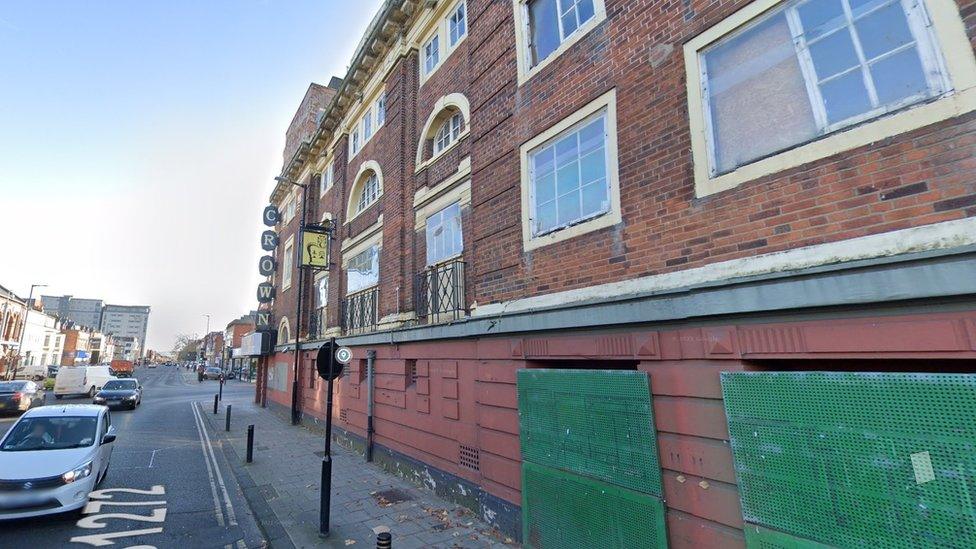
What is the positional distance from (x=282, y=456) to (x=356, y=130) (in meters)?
11.4

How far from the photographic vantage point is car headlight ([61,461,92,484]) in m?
6.69

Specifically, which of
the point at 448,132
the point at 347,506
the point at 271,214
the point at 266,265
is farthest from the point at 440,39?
the point at 266,265

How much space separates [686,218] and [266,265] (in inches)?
997

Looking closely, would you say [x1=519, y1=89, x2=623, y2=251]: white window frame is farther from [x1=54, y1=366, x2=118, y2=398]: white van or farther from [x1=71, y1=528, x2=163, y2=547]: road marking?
[x1=54, y1=366, x2=118, y2=398]: white van

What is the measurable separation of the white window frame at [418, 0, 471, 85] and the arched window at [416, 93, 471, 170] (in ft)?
3.73

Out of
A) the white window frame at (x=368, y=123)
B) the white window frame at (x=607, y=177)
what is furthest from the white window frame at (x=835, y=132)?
the white window frame at (x=368, y=123)

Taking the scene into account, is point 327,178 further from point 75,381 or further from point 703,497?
point 75,381

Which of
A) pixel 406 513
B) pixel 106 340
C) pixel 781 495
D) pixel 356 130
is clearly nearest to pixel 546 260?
pixel 781 495

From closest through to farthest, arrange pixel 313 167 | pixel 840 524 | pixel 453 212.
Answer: pixel 840 524, pixel 453 212, pixel 313 167

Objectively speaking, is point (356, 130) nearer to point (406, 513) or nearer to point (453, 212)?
point (453, 212)

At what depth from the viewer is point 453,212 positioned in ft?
31.1

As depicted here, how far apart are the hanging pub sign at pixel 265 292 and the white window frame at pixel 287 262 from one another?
4.96 ft

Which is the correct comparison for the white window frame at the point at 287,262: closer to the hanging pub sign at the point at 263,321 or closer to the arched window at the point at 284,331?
the arched window at the point at 284,331

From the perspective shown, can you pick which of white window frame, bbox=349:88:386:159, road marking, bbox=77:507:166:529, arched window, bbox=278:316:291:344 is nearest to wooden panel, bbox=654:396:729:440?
road marking, bbox=77:507:166:529
